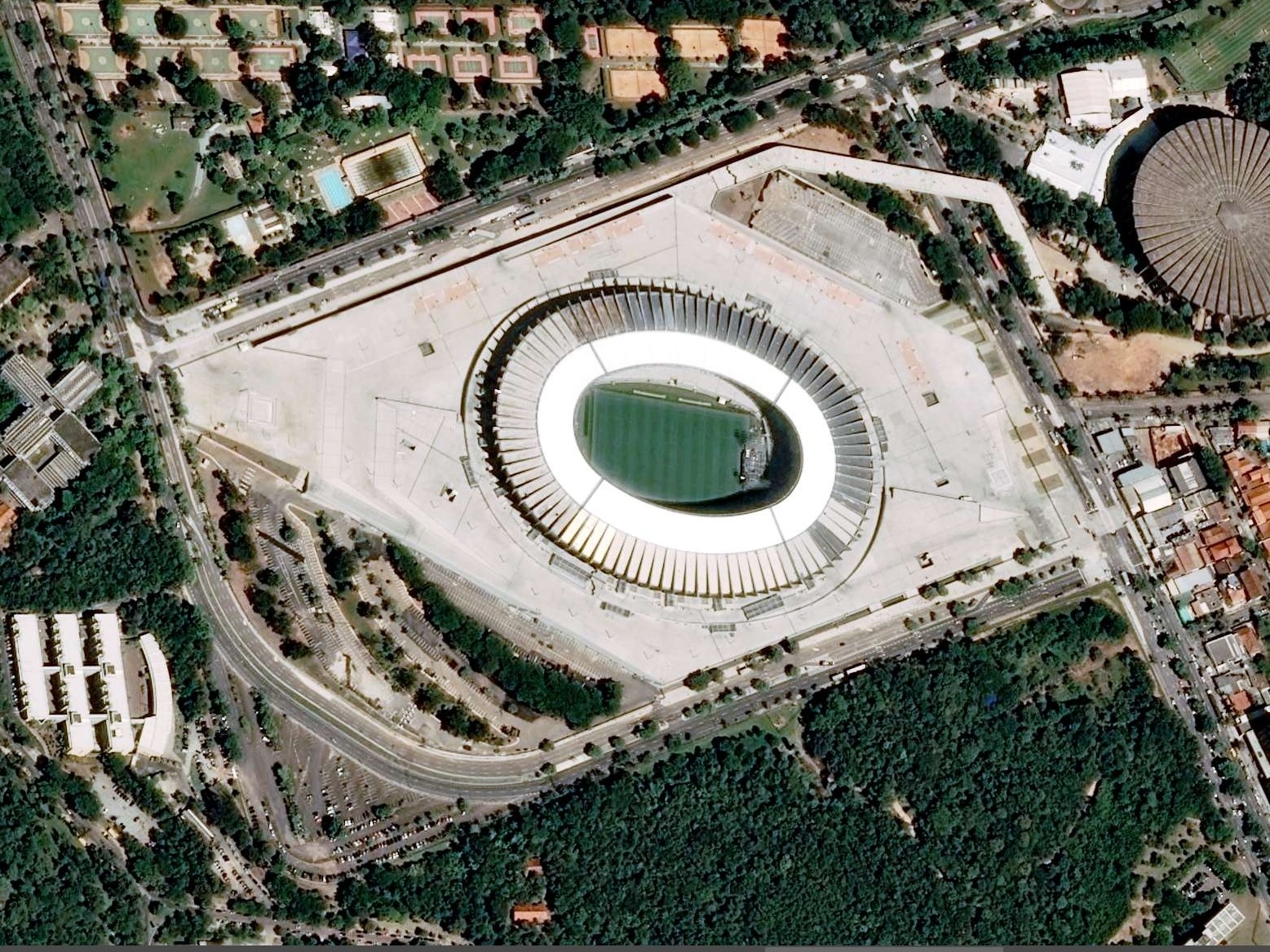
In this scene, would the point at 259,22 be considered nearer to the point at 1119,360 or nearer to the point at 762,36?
the point at 762,36

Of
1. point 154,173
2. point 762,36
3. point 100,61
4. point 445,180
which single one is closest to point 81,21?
point 100,61

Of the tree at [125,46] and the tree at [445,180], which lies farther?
the tree at [445,180]

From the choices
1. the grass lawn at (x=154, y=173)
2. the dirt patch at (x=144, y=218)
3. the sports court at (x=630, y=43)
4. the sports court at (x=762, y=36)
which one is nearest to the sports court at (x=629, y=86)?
the sports court at (x=630, y=43)

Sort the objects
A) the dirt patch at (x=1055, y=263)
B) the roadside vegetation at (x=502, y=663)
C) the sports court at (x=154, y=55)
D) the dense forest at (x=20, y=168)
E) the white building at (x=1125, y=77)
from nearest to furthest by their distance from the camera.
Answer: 1. the dense forest at (x=20, y=168)
2. the roadside vegetation at (x=502, y=663)
3. the sports court at (x=154, y=55)
4. the dirt patch at (x=1055, y=263)
5. the white building at (x=1125, y=77)

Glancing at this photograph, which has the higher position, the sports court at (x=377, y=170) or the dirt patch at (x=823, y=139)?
the sports court at (x=377, y=170)

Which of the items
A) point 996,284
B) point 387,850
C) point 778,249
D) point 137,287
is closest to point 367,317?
point 137,287

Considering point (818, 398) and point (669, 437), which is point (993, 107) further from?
point (669, 437)

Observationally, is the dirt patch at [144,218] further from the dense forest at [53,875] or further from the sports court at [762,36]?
the sports court at [762,36]
